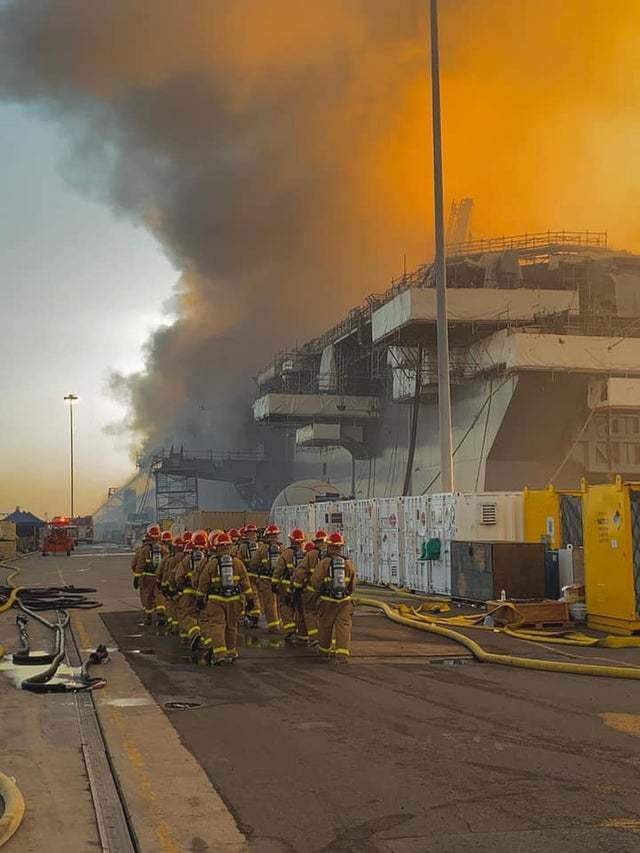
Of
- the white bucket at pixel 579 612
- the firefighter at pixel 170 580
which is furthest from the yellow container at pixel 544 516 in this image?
the firefighter at pixel 170 580

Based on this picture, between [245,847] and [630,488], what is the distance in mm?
10942

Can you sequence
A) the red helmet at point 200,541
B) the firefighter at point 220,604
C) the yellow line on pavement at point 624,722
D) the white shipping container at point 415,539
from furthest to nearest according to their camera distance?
the white shipping container at point 415,539, the red helmet at point 200,541, the firefighter at point 220,604, the yellow line on pavement at point 624,722

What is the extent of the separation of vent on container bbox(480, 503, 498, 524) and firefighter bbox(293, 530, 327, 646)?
8.49 m

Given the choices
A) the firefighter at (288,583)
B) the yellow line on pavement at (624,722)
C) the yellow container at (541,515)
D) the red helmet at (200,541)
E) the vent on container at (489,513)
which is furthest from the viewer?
the vent on container at (489,513)

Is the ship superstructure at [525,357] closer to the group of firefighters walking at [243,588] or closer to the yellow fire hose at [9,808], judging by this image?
the group of firefighters walking at [243,588]

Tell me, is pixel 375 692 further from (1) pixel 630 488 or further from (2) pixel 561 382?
(2) pixel 561 382

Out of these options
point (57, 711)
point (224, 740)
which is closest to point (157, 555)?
point (57, 711)

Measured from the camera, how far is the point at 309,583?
12.6m

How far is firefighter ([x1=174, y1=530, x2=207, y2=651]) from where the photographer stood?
12625 mm

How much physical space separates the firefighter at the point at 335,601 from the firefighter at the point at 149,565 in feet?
16.8

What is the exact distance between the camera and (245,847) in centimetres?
498

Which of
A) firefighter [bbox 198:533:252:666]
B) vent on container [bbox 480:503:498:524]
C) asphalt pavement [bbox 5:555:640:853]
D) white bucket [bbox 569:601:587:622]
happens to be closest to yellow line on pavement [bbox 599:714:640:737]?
asphalt pavement [bbox 5:555:640:853]

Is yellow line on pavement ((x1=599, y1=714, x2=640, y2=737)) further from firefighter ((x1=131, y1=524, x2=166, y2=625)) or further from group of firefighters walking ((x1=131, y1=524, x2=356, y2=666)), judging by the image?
firefighter ((x1=131, y1=524, x2=166, y2=625))

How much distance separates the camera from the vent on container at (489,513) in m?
20.7
